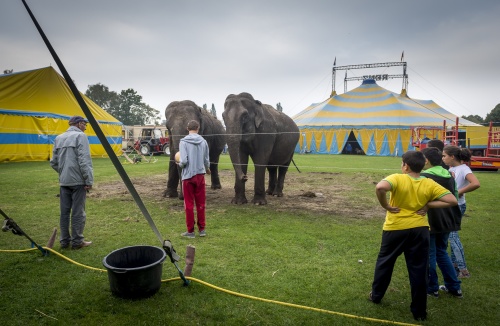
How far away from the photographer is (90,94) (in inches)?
2776

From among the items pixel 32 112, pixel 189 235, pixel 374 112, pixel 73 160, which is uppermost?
pixel 374 112

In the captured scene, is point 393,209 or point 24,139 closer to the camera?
point 393,209

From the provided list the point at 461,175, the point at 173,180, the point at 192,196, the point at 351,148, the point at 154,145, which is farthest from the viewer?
the point at 351,148

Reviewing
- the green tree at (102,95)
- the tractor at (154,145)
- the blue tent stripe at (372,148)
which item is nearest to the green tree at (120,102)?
the green tree at (102,95)

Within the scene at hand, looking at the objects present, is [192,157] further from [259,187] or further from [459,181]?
[459,181]

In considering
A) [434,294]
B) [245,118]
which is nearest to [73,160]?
[245,118]

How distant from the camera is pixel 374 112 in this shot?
28.2 meters

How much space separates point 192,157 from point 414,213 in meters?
3.23

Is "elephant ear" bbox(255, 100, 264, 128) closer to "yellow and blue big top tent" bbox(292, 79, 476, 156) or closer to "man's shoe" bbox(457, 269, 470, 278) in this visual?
"man's shoe" bbox(457, 269, 470, 278)

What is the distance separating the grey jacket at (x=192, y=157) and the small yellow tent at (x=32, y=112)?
16.0 meters

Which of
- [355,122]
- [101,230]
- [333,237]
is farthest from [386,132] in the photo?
[101,230]

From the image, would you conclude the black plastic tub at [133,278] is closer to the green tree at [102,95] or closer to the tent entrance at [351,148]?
the tent entrance at [351,148]

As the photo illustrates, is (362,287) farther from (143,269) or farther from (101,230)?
(101,230)

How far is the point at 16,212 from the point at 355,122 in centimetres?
2597
